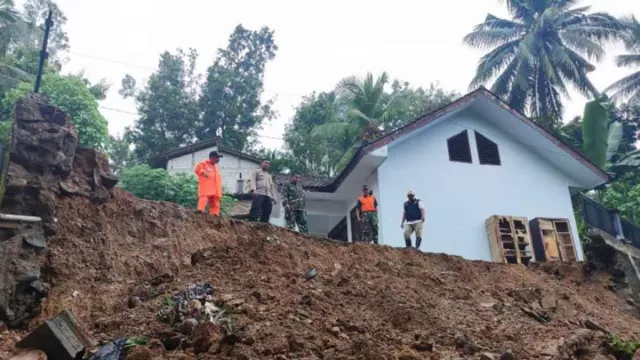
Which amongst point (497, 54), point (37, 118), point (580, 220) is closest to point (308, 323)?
point (37, 118)

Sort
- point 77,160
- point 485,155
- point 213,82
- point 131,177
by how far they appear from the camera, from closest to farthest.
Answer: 1. point 77,160
2. point 485,155
3. point 131,177
4. point 213,82

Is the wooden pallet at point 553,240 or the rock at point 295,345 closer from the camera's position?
the rock at point 295,345

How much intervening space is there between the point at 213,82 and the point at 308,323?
27.7 meters

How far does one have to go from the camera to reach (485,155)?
49.4 feet

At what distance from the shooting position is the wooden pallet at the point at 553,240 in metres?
13.3

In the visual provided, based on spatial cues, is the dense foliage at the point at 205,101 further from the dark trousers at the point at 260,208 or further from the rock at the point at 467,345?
the rock at the point at 467,345

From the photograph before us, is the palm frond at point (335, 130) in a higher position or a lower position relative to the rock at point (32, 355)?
higher

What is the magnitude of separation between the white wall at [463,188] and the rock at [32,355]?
9208 millimetres

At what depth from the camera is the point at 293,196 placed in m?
11.7

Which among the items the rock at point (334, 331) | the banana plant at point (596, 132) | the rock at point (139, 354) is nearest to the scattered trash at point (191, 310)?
the rock at point (139, 354)

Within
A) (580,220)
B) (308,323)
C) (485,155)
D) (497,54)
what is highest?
(497,54)

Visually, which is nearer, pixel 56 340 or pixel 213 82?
pixel 56 340

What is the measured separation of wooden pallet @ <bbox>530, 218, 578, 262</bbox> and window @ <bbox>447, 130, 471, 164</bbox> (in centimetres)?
246

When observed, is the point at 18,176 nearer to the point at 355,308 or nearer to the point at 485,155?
the point at 355,308
